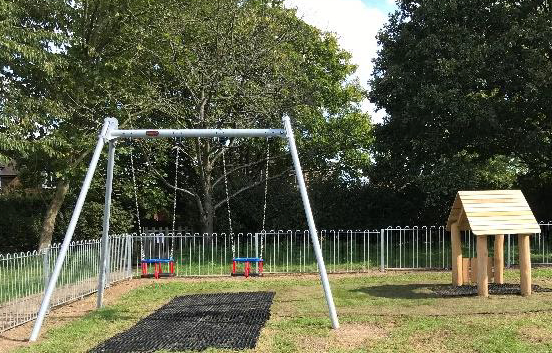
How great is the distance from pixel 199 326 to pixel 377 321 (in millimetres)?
2642

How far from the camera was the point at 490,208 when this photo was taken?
10852 millimetres

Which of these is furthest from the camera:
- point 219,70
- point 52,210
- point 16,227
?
point 16,227

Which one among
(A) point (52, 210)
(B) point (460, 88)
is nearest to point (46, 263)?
(A) point (52, 210)

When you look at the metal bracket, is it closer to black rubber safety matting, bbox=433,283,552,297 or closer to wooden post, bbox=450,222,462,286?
black rubber safety matting, bbox=433,283,552,297

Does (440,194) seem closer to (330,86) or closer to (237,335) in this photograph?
(330,86)

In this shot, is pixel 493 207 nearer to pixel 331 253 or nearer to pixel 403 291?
pixel 403 291

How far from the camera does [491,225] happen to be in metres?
10.4

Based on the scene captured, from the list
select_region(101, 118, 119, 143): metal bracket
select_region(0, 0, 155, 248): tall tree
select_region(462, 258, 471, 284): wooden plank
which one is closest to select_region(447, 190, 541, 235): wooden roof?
select_region(462, 258, 471, 284): wooden plank

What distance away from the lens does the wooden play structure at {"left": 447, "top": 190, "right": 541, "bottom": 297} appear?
10.4 meters

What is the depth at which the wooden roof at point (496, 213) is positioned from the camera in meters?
10.4

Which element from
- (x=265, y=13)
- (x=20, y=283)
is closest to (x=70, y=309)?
(x=20, y=283)

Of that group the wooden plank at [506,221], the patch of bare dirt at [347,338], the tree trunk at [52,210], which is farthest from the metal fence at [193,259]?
the patch of bare dirt at [347,338]

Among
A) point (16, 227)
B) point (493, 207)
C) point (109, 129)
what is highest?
point (109, 129)

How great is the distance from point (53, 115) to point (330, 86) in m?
14.6
